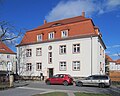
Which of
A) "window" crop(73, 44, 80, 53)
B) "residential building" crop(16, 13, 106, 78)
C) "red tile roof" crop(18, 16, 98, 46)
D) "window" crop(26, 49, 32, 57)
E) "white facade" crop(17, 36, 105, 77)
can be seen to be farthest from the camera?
"window" crop(26, 49, 32, 57)

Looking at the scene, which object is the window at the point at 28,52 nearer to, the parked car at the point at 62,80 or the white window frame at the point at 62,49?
the white window frame at the point at 62,49

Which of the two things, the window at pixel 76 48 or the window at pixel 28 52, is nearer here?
the window at pixel 76 48

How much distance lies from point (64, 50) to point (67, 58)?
73.5 inches

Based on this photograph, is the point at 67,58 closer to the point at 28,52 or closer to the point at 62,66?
Answer: the point at 62,66

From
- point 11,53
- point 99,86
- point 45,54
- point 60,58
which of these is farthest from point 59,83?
point 11,53

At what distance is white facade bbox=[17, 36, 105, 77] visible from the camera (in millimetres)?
37250

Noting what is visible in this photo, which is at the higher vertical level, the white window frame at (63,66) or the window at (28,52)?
the window at (28,52)

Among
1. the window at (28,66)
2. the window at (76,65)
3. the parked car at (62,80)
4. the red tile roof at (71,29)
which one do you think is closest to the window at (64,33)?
the red tile roof at (71,29)

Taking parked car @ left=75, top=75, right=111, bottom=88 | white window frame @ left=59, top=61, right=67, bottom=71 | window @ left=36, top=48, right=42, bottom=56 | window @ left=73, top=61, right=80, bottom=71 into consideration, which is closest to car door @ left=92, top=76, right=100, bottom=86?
parked car @ left=75, top=75, right=111, bottom=88

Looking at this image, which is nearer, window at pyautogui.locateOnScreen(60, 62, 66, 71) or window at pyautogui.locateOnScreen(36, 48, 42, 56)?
window at pyautogui.locateOnScreen(60, 62, 66, 71)

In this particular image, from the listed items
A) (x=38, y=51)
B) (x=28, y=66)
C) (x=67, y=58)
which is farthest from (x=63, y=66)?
(x=28, y=66)

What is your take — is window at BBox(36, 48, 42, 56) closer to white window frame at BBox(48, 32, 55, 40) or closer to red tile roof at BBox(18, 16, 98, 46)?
red tile roof at BBox(18, 16, 98, 46)

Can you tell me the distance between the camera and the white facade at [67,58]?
3725 cm

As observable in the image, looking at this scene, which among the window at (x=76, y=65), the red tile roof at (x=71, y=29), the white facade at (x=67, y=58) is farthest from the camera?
the window at (x=76, y=65)
